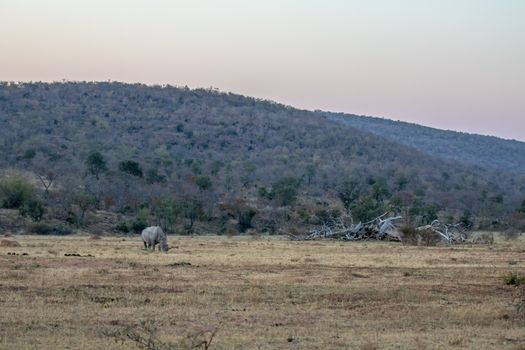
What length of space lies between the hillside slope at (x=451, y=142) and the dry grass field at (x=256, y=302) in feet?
450

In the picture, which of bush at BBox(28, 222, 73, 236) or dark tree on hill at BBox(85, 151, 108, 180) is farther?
dark tree on hill at BBox(85, 151, 108, 180)

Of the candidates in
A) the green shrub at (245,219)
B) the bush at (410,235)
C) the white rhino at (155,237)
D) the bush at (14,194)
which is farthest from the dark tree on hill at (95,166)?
the white rhino at (155,237)

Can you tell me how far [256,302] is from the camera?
18.1 m

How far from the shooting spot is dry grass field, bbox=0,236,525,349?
1409 cm

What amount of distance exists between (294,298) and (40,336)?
6.26m

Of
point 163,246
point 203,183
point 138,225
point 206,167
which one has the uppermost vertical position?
point 206,167

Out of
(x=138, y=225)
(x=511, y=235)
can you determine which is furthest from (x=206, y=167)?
(x=511, y=235)

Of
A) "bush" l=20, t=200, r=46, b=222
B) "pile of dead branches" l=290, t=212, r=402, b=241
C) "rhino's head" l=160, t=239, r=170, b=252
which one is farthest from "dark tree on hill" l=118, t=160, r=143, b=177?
"rhino's head" l=160, t=239, r=170, b=252

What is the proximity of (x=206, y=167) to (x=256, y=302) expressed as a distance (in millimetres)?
73744

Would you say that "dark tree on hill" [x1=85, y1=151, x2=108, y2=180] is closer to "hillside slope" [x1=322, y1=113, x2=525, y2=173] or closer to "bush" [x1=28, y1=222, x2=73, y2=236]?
"bush" [x1=28, y1=222, x2=73, y2=236]

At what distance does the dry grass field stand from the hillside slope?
450 ft

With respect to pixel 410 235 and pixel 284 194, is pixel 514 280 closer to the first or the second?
pixel 410 235

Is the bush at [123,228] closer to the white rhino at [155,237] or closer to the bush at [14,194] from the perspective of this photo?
the bush at [14,194]

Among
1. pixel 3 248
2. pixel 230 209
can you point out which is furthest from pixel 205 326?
pixel 230 209
